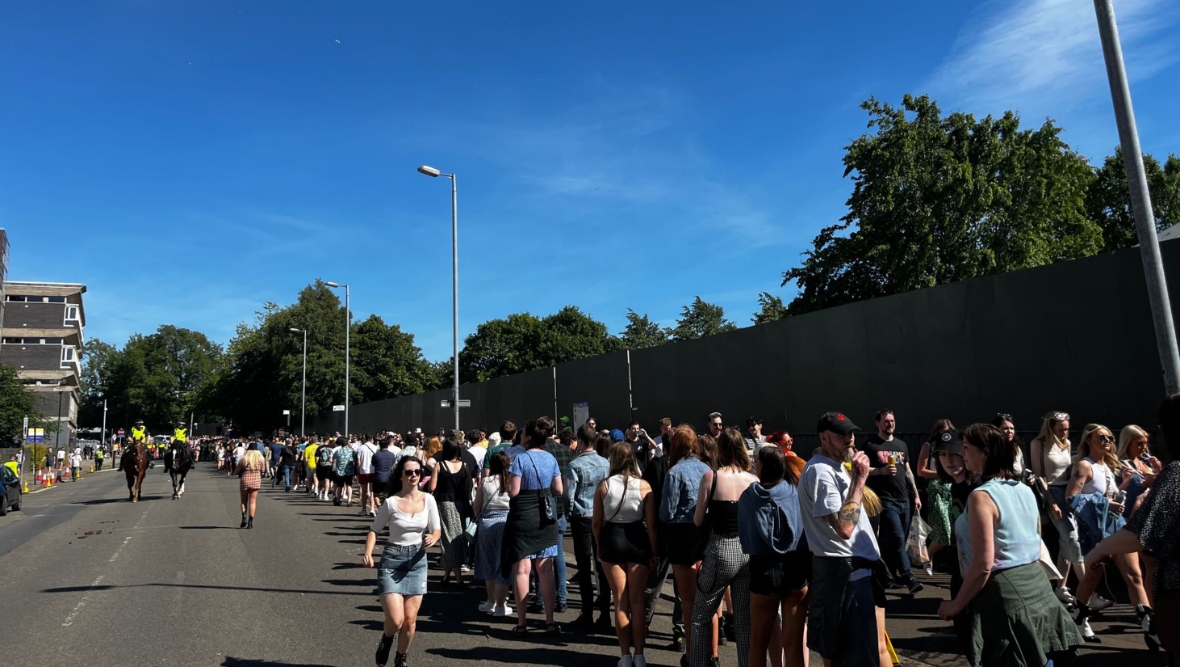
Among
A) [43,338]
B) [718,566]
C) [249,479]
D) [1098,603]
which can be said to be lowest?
[1098,603]

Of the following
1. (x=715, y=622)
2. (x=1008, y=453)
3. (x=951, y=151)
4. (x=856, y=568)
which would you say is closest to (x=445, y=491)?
(x=715, y=622)

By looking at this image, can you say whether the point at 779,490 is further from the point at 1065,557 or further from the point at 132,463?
the point at 132,463

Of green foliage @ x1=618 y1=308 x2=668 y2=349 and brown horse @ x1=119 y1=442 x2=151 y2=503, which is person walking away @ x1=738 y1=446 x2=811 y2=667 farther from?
green foliage @ x1=618 y1=308 x2=668 y2=349

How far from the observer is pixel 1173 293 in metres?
8.96

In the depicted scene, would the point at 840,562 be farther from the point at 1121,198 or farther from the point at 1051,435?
the point at 1121,198

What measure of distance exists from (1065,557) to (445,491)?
20.9 feet

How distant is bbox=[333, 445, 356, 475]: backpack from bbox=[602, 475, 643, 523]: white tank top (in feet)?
51.2

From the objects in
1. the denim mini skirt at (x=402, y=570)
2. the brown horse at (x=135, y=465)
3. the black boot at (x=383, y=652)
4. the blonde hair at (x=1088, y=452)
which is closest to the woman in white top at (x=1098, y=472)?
the blonde hair at (x=1088, y=452)

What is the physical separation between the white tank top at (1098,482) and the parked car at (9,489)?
23992 millimetres

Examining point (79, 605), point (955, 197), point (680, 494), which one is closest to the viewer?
point (680, 494)

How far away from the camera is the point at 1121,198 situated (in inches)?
1709

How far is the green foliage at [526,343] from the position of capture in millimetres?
74312

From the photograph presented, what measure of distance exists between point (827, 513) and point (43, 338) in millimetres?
101476

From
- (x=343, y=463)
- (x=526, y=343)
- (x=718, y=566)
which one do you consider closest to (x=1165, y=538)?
(x=718, y=566)
